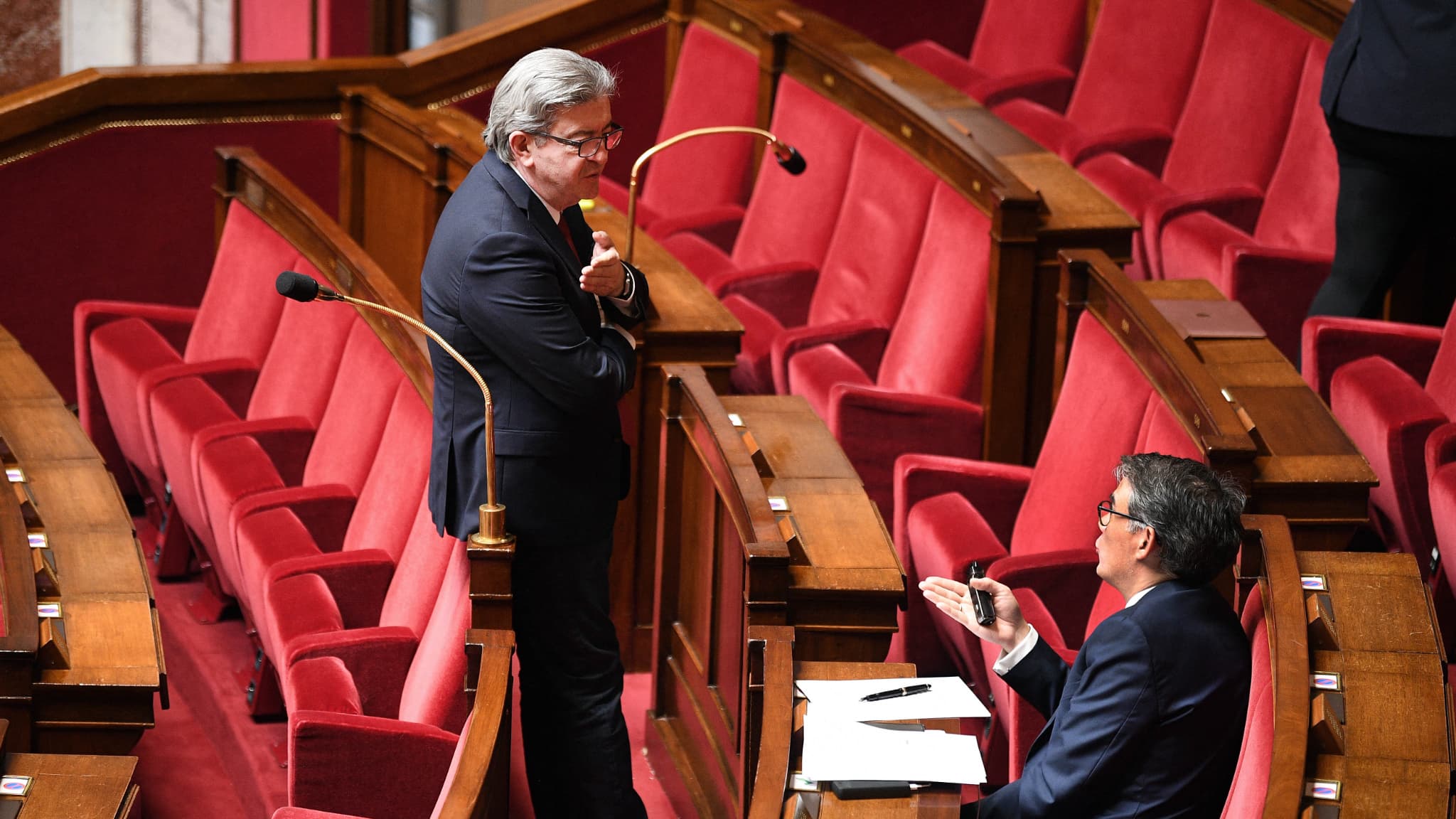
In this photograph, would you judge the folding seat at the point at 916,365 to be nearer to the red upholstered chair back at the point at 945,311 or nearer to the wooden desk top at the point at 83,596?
the red upholstered chair back at the point at 945,311

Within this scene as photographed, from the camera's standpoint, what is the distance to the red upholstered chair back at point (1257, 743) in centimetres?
62

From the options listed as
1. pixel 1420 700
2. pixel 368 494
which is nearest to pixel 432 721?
pixel 368 494

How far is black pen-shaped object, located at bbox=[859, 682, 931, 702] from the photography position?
68 cm

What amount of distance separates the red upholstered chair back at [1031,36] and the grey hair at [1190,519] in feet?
3.33

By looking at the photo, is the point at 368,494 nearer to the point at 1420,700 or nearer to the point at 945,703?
the point at 945,703

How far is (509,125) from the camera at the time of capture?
0.74 meters

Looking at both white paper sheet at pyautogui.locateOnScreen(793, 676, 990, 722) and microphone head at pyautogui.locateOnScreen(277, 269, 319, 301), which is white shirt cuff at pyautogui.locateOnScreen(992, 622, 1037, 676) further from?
microphone head at pyautogui.locateOnScreen(277, 269, 319, 301)

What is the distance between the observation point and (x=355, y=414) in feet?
3.64

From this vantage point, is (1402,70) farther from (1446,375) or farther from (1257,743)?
(1257,743)

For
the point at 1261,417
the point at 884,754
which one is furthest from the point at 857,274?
the point at 884,754

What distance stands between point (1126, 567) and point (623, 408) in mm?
442

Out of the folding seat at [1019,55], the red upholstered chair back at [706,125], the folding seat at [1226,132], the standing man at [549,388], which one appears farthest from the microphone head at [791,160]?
the folding seat at [1019,55]

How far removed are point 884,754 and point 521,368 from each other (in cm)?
23

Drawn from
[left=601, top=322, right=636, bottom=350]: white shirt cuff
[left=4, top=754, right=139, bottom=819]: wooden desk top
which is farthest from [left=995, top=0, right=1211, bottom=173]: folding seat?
[left=4, top=754, right=139, bottom=819]: wooden desk top
